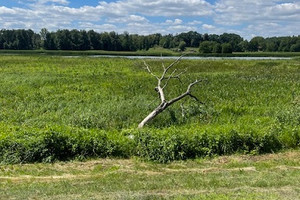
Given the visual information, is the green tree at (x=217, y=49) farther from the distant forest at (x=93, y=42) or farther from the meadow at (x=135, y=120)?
the meadow at (x=135, y=120)

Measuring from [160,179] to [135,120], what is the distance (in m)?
7.97

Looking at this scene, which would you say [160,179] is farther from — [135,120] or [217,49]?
[217,49]

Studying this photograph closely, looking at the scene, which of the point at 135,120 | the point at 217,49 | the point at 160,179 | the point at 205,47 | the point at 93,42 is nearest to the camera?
the point at 160,179

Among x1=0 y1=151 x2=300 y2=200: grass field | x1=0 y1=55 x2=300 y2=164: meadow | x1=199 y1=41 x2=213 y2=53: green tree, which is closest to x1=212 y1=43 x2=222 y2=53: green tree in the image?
x1=199 y1=41 x2=213 y2=53: green tree

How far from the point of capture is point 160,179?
28.3ft

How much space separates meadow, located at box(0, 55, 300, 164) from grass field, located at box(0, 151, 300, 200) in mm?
563

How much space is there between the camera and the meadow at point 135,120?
1085cm

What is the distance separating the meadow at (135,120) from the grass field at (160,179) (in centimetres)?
56

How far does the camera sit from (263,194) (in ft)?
23.4

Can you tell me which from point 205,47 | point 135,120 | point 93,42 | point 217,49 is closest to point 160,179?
point 135,120

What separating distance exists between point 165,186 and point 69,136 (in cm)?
421

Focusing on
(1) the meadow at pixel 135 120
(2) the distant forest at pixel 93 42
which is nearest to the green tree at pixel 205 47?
(2) the distant forest at pixel 93 42

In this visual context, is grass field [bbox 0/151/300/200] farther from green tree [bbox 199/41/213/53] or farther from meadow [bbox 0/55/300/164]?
green tree [bbox 199/41/213/53]

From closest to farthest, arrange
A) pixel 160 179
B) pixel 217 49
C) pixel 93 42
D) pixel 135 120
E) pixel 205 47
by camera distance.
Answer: pixel 160 179, pixel 135 120, pixel 217 49, pixel 205 47, pixel 93 42
